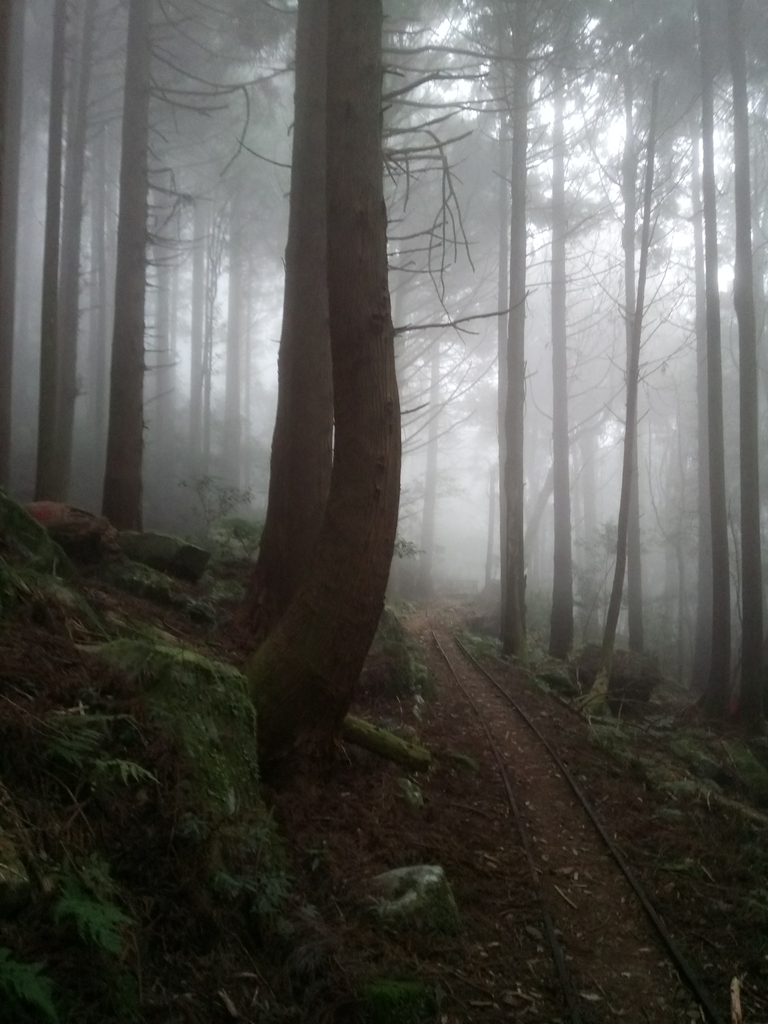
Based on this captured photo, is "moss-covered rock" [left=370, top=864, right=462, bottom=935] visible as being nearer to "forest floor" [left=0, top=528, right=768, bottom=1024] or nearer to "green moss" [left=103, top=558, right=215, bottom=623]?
"forest floor" [left=0, top=528, right=768, bottom=1024]

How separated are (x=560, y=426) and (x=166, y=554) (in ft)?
40.3

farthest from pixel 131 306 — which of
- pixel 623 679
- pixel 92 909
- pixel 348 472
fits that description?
pixel 92 909

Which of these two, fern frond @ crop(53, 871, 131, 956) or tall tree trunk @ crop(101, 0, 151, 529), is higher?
tall tree trunk @ crop(101, 0, 151, 529)

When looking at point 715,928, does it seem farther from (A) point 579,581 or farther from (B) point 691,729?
(A) point 579,581

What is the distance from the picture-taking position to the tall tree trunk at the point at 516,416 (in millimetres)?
14852

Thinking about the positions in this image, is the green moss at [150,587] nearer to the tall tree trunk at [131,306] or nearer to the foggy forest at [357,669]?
the foggy forest at [357,669]

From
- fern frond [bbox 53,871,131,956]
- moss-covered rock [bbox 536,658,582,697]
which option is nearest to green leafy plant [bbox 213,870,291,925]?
fern frond [bbox 53,871,131,956]

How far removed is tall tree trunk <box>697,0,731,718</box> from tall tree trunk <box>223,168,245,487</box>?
13.6 metres

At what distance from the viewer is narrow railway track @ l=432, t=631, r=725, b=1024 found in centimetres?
413

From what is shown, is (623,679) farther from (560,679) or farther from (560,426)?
(560,426)

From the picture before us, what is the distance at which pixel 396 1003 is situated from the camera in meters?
3.60

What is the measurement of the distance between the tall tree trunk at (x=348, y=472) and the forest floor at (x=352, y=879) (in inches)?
27.8

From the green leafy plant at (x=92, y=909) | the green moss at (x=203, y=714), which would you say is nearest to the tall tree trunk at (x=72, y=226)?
the green moss at (x=203, y=714)

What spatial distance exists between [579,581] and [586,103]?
13.9 m
